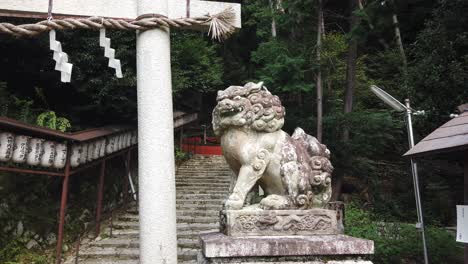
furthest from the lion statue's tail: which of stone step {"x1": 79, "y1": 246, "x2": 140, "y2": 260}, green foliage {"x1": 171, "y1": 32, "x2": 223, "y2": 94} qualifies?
green foliage {"x1": 171, "y1": 32, "x2": 223, "y2": 94}

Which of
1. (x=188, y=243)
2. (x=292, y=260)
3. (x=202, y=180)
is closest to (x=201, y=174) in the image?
(x=202, y=180)

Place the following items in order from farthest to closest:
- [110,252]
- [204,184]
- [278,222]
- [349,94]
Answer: [204,184] → [349,94] → [110,252] → [278,222]

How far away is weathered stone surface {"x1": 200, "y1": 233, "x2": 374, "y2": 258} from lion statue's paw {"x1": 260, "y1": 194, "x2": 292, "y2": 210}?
0.69 feet

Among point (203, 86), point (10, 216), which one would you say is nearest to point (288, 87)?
point (203, 86)

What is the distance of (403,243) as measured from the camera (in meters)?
6.13

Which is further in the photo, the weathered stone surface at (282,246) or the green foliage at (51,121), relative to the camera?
the green foliage at (51,121)

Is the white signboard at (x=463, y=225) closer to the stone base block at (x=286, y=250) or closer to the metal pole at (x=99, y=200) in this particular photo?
the stone base block at (x=286, y=250)

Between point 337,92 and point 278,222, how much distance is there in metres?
8.91

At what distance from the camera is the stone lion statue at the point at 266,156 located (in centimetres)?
264

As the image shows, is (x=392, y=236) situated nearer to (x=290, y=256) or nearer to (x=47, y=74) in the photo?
(x=290, y=256)

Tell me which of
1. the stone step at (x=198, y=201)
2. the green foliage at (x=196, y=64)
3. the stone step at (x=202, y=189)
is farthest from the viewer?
the green foliage at (x=196, y=64)

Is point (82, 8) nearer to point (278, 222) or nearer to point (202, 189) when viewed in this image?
point (278, 222)

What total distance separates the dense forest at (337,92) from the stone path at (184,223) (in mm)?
943

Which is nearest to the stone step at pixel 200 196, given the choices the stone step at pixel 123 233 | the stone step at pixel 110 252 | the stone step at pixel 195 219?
the stone step at pixel 195 219
